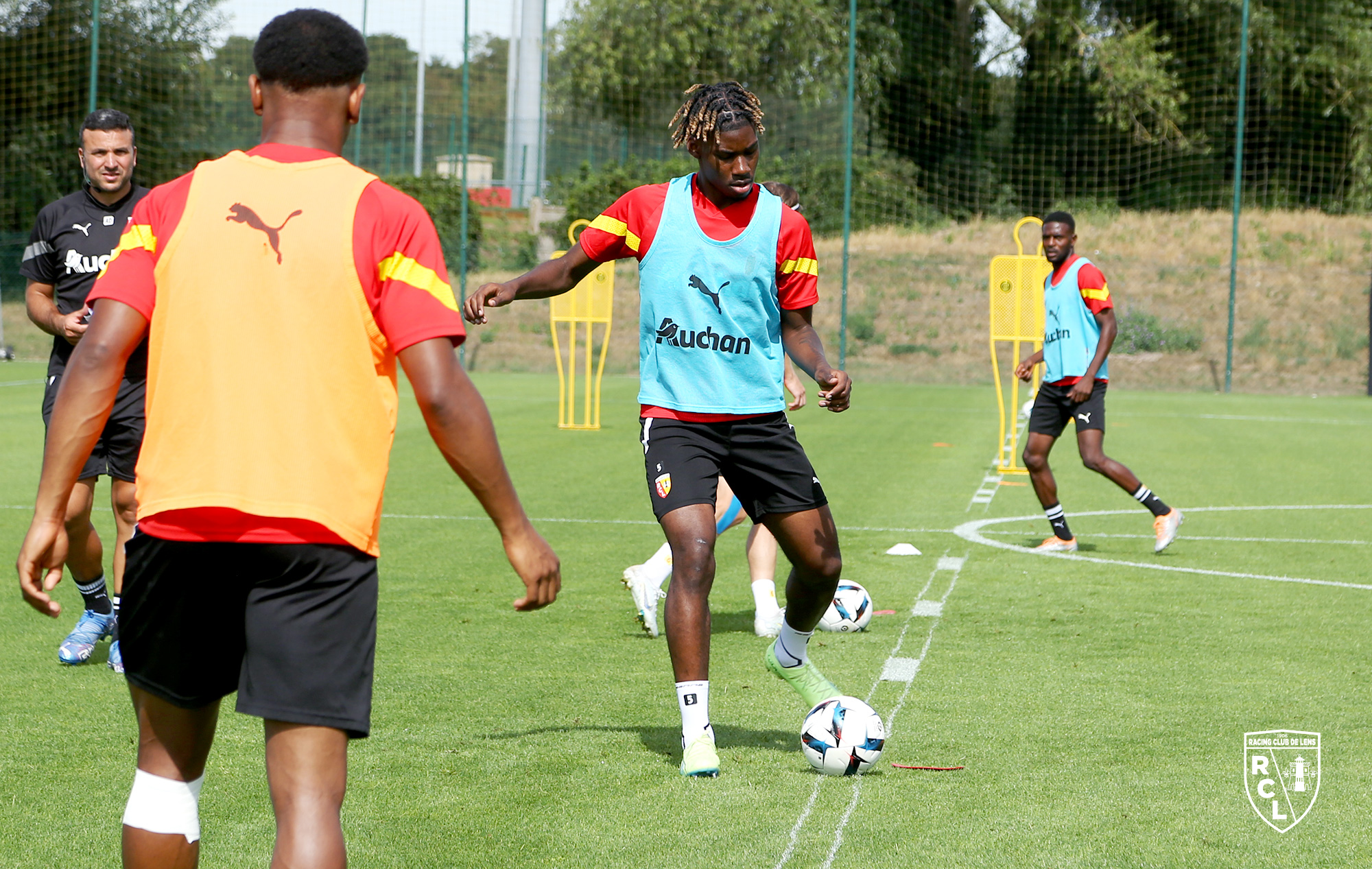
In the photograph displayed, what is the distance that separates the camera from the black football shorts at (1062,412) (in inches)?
381

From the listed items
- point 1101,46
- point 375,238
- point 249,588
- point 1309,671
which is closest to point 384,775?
point 249,588

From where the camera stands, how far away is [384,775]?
4508 millimetres

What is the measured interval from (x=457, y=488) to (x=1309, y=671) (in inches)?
293

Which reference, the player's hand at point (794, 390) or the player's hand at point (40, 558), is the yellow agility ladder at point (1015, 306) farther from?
the player's hand at point (40, 558)

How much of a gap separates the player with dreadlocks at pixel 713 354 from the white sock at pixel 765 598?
1.68 metres

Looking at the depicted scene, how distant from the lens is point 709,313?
192 inches

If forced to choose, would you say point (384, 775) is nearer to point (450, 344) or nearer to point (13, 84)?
point (450, 344)

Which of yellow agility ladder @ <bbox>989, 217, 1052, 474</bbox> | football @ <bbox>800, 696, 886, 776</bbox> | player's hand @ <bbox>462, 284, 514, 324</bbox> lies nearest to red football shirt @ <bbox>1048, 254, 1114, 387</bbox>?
yellow agility ladder @ <bbox>989, 217, 1052, 474</bbox>

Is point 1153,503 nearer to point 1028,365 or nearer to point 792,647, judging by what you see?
point 1028,365

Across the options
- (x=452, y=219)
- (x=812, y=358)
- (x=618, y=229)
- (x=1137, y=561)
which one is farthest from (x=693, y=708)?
(x=452, y=219)

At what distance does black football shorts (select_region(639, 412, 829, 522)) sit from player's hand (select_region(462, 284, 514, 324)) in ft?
2.14

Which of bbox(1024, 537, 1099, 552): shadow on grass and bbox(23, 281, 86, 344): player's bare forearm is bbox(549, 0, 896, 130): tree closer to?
bbox(1024, 537, 1099, 552): shadow on grass

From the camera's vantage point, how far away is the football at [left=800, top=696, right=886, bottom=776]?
14.8ft

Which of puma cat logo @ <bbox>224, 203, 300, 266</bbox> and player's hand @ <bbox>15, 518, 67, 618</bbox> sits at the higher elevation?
puma cat logo @ <bbox>224, 203, 300, 266</bbox>
